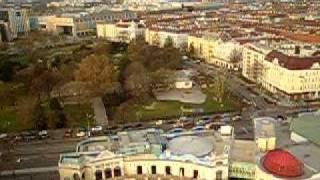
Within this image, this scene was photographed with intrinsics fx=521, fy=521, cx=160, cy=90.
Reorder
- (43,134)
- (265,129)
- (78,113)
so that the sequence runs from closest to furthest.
→ (265,129)
(43,134)
(78,113)

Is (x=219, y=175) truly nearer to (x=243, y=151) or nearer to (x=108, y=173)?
(x=243, y=151)

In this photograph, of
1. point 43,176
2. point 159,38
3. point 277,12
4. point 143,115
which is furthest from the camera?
point 277,12

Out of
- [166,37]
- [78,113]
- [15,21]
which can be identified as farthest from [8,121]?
[15,21]

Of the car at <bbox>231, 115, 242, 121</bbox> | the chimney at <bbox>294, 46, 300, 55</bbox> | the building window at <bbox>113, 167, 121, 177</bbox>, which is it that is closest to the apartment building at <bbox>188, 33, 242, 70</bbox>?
the chimney at <bbox>294, 46, 300, 55</bbox>

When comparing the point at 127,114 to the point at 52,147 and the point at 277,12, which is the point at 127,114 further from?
the point at 277,12

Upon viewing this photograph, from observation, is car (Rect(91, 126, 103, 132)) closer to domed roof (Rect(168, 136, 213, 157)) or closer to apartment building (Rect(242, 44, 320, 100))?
domed roof (Rect(168, 136, 213, 157))

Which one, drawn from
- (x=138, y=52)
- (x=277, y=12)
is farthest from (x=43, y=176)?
(x=277, y=12)
